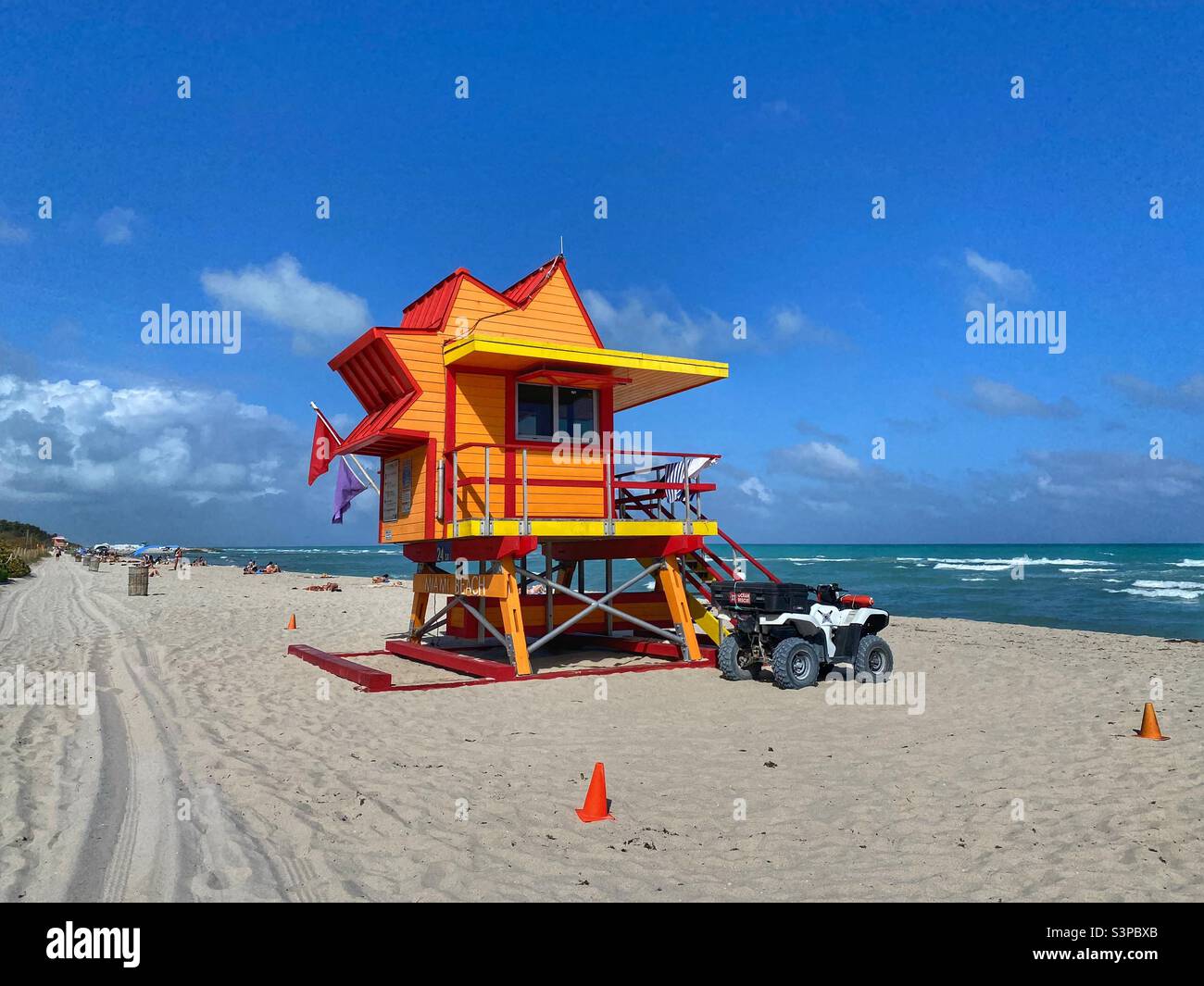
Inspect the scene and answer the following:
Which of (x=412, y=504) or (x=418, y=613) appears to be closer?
(x=412, y=504)

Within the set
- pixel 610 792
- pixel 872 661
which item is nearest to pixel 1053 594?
pixel 872 661

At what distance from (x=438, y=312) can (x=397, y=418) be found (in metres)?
2.59

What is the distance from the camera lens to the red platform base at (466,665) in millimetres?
12586

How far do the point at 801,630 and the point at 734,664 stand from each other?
126 cm

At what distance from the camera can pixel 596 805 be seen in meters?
6.48

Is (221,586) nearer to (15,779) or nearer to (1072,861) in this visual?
(15,779)

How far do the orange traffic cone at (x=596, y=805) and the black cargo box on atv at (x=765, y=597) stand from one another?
6.96 meters

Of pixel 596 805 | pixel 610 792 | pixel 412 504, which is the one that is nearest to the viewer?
pixel 596 805

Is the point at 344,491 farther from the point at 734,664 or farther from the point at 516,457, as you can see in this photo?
the point at 734,664

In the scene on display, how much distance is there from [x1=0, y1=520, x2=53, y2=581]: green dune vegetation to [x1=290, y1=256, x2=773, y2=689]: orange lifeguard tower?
113 feet

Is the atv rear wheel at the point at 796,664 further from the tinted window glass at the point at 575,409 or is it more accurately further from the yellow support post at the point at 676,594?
the tinted window glass at the point at 575,409

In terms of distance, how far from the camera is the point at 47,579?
43156 millimetres

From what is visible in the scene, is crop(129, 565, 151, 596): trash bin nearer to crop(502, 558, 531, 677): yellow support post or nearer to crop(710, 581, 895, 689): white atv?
crop(502, 558, 531, 677): yellow support post
